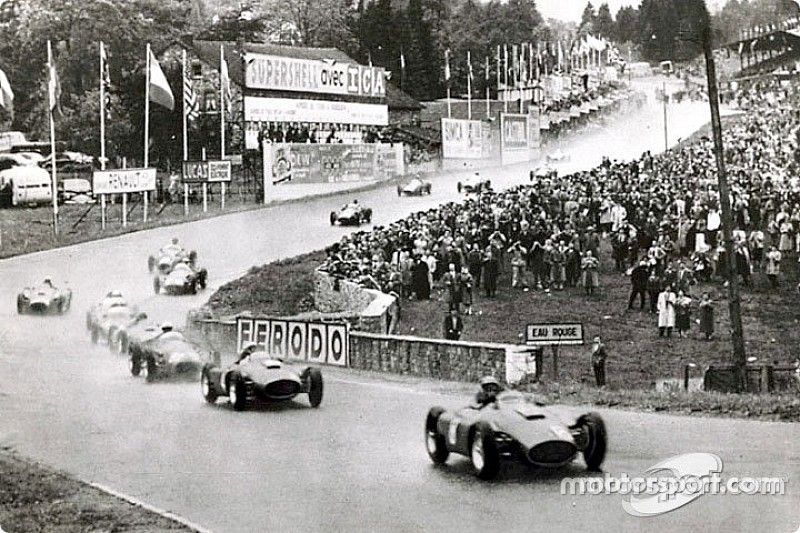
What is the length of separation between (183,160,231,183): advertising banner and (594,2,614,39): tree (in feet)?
20.5

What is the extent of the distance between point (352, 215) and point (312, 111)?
398 centimetres

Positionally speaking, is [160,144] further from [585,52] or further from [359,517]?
[359,517]

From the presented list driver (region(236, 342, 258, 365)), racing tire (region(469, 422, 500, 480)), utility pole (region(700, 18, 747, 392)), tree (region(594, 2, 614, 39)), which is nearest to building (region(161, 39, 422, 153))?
tree (region(594, 2, 614, 39))

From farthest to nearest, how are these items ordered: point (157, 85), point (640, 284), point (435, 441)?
1. point (157, 85)
2. point (640, 284)
3. point (435, 441)

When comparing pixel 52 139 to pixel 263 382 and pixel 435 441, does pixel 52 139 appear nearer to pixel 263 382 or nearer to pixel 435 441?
pixel 263 382

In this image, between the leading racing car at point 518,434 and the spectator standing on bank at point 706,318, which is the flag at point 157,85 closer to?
the leading racing car at point 518,434

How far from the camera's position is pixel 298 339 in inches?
667

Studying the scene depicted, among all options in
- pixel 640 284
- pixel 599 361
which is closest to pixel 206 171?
pixel 599 361

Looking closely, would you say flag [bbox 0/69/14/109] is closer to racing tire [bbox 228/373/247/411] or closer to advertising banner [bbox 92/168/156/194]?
advertising banner [bbox 92/168/156/194]

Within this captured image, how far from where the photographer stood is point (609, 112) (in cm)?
1944

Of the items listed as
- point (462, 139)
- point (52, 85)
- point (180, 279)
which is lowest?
point (180, 279)

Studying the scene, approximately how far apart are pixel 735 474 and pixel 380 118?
8541 mm

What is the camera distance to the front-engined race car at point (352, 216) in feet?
69.5

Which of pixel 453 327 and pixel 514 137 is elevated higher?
pixel 514 137
